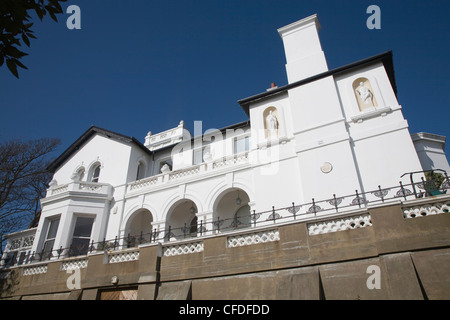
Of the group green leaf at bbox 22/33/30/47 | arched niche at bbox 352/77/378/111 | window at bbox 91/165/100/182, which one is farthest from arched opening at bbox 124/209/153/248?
green leaf at bbox 22/33/30/47

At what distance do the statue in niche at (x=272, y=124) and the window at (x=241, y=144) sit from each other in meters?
2.61

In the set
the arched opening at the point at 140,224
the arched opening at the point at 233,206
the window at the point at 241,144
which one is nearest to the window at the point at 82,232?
the arched opening at the point at 140,224

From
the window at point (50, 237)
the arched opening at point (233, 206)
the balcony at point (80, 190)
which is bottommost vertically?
the window at point (50, 237)

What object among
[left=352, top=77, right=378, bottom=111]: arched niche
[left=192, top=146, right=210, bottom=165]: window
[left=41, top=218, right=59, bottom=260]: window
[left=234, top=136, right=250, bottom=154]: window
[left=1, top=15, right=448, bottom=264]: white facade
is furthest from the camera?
[left=192, top=146, right=210, bottom=165]: window

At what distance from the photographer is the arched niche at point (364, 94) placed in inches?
552

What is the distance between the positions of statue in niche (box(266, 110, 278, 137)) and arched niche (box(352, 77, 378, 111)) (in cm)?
407

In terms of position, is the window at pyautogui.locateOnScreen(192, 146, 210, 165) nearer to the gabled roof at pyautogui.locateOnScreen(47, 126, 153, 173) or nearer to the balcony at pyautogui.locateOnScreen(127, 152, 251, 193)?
the balcony at pyautogui.locateOnScreen(127, 152, 251, 193)

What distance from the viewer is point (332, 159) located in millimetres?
13164

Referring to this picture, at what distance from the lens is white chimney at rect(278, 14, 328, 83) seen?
55.2ft

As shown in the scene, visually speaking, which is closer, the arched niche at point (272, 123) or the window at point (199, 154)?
the arched niche at point (272, 123)

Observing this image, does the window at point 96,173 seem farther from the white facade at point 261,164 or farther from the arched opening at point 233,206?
the arched opening at point 233,206

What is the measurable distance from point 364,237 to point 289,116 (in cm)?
846
